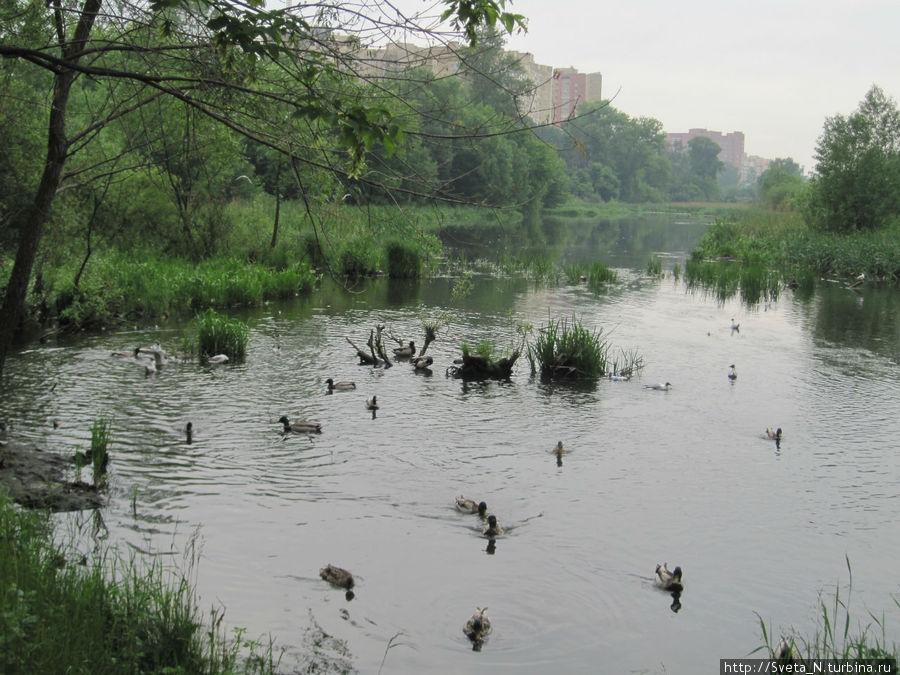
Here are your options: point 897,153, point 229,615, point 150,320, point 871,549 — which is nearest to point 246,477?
point 229,615

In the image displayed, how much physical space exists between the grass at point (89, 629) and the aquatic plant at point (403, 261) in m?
26.2

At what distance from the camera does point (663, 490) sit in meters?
11.0

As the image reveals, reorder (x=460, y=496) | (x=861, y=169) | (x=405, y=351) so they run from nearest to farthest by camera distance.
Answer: (x=460, y=496) < (x=405, y=351) < (x=861, y=169)

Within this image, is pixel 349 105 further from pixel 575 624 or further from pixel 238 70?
pixel 575 624

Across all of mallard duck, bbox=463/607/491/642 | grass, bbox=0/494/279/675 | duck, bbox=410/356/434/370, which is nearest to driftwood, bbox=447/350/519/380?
duck, bbox=410/356/434/370

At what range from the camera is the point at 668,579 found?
8.01 metres

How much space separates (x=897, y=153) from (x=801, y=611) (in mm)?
48118

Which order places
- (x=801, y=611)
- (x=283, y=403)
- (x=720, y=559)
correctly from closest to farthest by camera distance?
1. (x=801, y=611)
2. (x=720, y=559)
3. (x=283, y=403)

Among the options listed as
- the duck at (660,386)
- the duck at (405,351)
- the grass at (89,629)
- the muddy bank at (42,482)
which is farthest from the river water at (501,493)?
the grass at (89,629)

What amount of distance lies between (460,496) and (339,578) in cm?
273

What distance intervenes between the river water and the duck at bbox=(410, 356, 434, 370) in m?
0.25

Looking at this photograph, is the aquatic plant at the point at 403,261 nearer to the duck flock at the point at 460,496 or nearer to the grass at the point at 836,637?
the duck flock at the point at 460,496

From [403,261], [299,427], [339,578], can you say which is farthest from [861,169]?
[339,578]

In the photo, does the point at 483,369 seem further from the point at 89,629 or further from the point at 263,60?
the point at 89,629
